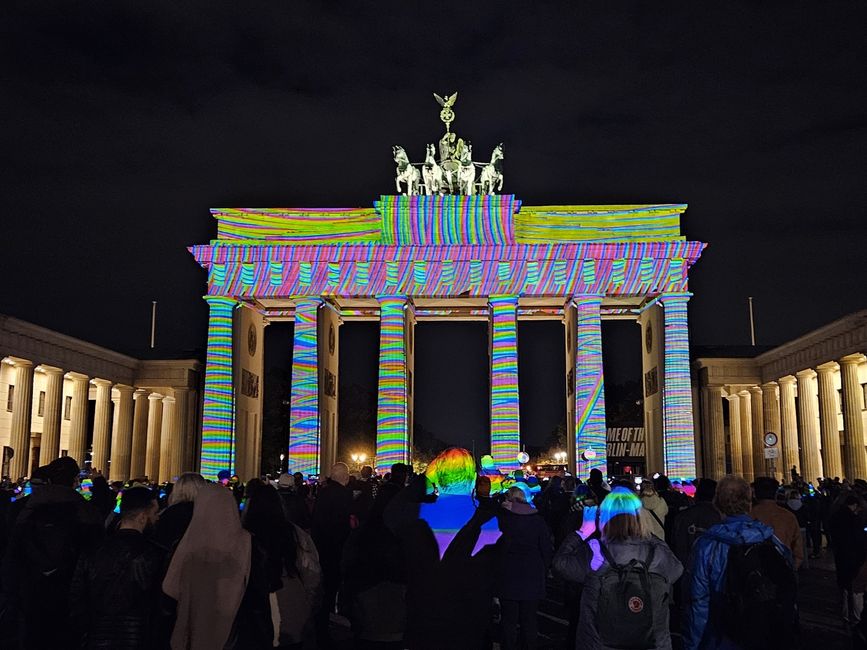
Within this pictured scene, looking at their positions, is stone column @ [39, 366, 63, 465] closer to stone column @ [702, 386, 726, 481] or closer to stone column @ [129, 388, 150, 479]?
stone column @ [129, 388, 150, 479]

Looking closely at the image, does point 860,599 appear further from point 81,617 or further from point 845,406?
point 845,406

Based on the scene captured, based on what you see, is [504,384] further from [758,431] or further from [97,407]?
[97,407]

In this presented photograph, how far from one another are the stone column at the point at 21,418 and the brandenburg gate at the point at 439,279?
865cm

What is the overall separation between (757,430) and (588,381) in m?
14.1

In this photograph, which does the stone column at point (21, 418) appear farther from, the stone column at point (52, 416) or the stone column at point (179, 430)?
the stone column at point (179, 430)

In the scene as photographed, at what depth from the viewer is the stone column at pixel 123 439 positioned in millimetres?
56938

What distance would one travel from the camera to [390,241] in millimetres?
51062

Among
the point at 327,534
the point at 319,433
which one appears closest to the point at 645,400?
the point at 319,433

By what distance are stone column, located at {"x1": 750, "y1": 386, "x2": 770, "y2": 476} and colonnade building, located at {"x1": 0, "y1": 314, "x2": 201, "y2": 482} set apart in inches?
1295

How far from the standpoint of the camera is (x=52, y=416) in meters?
47.9

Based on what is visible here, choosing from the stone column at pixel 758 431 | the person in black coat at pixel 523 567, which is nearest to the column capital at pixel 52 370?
the stone column at pixel 758 431

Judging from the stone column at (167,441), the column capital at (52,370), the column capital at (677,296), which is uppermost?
the column capital at (677,296)

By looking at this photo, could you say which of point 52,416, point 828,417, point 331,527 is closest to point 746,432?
point 828,417

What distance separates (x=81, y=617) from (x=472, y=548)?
312 cm
